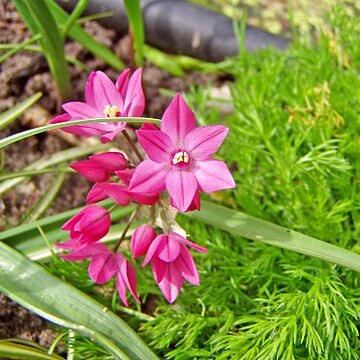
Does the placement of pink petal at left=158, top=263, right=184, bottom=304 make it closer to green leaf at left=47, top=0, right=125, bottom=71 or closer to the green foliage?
the green foliage

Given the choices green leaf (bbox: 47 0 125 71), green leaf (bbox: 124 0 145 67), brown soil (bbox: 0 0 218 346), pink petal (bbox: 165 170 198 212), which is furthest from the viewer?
Result: green leaf (bbox: 47 0 125 71)

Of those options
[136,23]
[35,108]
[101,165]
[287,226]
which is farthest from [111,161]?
[35,108]

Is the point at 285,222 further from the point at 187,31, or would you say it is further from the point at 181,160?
the point at 187,31

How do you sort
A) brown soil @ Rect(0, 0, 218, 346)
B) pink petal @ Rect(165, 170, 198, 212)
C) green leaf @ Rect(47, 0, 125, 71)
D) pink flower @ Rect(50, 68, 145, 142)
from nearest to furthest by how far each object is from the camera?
pink petal @ Rect(165, 170, 198, 212) < pink flower @ Rect(50, 68, 145, 142) < brown soil @ Rect(0, 0, 218, 346) < green leaf @ Rect(47, 0, 125, 71)

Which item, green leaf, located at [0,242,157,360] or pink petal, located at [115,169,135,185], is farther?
green leaf, located at [0,242,157,360]

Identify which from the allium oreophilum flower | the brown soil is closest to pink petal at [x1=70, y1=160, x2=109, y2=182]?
the allium oreophilum flower

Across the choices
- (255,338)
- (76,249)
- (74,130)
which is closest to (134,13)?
(74,130)
